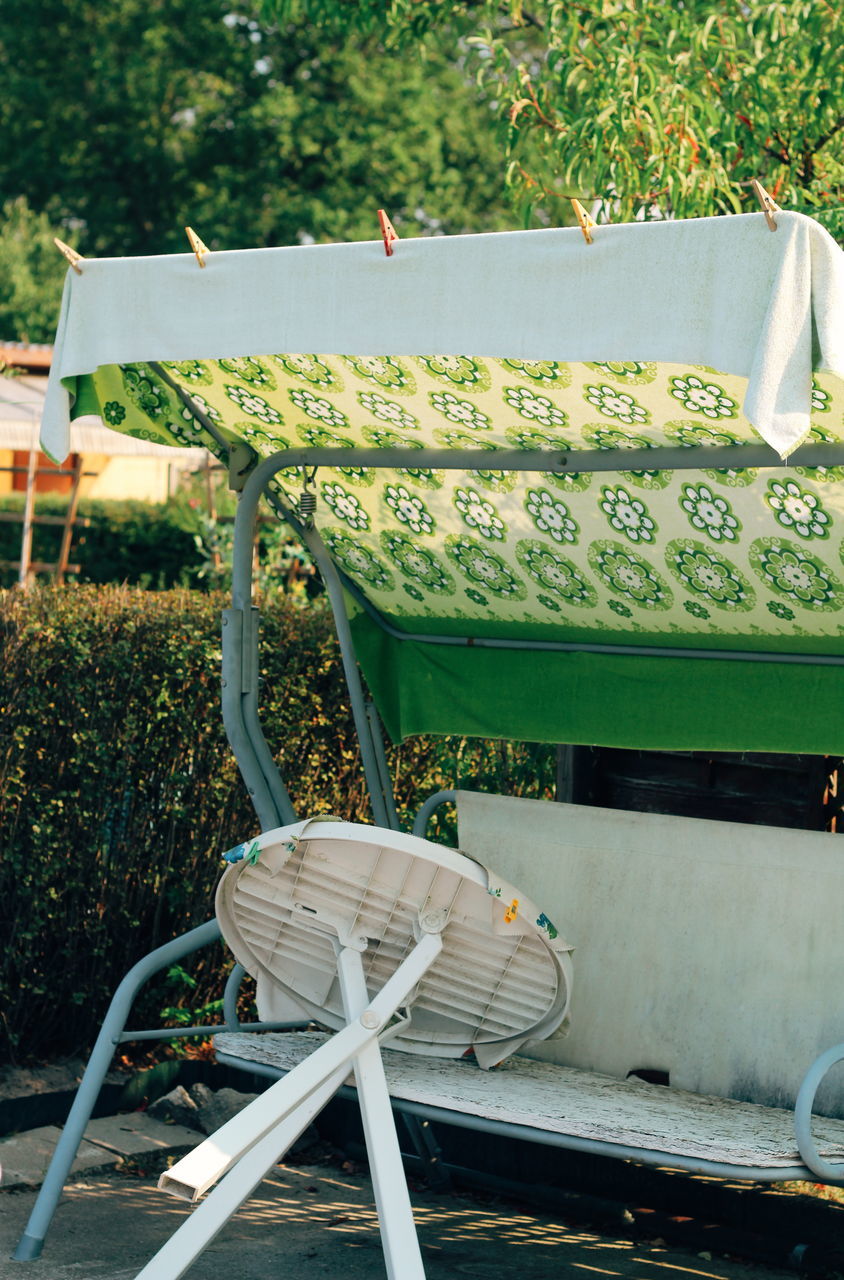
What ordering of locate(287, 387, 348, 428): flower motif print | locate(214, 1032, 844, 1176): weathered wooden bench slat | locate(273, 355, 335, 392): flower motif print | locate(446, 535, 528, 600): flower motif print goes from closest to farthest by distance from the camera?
locate(214, 1032, 844, 1176): weathered wooden bench slat, locate(273, 355, 335, 392): flower motif print, locate(287, 387, 348, 428): flower motif print, locate(446, 535, 528, 600): flower motif print

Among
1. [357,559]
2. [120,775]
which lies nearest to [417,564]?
[357,559]

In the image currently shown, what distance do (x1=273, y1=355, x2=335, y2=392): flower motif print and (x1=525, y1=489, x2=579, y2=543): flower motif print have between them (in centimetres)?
59

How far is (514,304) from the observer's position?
231 centimetres

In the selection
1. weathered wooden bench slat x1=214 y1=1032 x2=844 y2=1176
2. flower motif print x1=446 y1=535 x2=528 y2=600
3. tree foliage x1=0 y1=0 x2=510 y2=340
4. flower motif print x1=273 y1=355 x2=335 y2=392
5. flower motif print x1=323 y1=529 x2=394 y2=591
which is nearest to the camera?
weathered wooden bench slat x1=214 y1=1032 x2=844 y2=1176

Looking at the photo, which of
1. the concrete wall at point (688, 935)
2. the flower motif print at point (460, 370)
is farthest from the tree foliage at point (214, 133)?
the flower motif print at point (460, 370)

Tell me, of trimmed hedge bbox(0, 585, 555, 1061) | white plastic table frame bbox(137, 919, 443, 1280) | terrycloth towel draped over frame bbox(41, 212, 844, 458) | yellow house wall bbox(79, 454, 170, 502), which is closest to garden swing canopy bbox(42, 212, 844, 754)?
terrycloth towel draped over frame bbox(41, 212, 844, 458)

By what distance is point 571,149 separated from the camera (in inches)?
197

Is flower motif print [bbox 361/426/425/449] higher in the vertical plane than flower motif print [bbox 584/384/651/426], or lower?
lower

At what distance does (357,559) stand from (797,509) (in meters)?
1.24

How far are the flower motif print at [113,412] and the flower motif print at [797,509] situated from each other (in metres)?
1.50

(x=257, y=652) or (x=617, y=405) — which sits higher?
(x=617, y=405)

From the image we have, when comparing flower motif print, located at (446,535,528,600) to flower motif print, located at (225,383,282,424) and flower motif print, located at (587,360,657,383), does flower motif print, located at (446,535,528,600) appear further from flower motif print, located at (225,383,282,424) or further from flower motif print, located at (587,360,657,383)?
flower motif print, located at (587,360,657,383)

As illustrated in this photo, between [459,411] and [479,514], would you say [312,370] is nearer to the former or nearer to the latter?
[459,411]

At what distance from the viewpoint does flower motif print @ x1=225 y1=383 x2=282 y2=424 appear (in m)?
3.17
